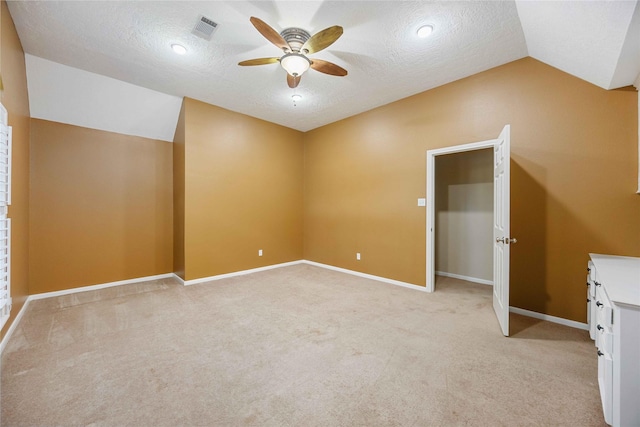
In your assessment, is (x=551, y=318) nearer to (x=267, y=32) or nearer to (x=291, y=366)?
(x=291, y=366)

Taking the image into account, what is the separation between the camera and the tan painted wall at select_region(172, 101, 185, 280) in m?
4.17

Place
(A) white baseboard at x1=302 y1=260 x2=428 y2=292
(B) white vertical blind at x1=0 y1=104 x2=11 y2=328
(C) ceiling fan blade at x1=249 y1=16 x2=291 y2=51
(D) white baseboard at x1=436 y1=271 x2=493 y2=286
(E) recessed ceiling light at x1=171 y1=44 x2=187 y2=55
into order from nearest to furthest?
1. (C) ceiling fan blade at x1=249 y1=16 x2=291 y2=51
2. (B) white vertical blind at x1=0 y1=104 x2=11 y2=328
3. (E) recessed ceiling light at x1=171 y1=44 x2=187 y2=55
4. (A) white baseboard at x1=302 y1=260 x2=428 y2=292
5. (D) white baseboard at x1=436 y1=271 x2=493 y2=286

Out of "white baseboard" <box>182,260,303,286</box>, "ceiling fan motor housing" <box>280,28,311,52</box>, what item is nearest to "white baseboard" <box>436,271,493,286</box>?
"white baseboard" <box>182,260,303,286</box>

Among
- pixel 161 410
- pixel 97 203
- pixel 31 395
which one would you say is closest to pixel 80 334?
pixel 31 395

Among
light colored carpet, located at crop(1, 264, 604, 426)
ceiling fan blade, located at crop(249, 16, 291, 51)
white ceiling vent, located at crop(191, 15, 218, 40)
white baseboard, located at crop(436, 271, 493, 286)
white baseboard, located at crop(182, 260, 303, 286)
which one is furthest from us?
white baseboard, located at crop(436, 271, 493, 286)

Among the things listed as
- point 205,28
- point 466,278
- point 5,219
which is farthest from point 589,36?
point 5,219

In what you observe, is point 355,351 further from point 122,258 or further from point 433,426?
point 122,258

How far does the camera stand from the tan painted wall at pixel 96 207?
3521 millimetres

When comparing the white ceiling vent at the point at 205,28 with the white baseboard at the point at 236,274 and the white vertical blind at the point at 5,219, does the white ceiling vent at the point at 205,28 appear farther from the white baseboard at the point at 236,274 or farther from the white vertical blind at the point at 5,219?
the white baseboard at the point at 236,274

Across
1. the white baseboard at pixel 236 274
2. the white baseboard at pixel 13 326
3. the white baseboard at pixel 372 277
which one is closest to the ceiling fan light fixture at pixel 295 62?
the white baseboard at pixel 372 277

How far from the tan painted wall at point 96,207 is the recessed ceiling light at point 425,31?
14.2 feet

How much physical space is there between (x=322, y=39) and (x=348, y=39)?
59 centimetres

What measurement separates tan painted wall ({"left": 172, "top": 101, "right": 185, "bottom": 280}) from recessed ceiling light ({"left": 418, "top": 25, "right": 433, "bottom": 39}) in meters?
3.59

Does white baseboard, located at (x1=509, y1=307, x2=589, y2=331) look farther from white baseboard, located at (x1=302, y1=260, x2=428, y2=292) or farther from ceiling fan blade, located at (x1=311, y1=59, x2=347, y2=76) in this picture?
ceiling fan blade, located at (x1=311, y1=59, x2=347, y2=76)
